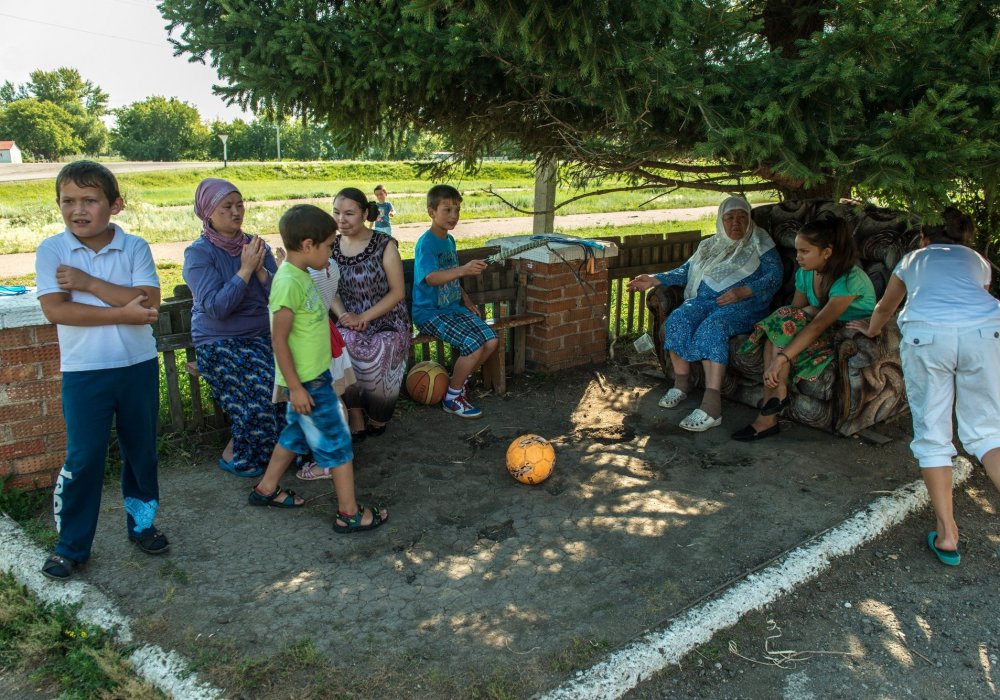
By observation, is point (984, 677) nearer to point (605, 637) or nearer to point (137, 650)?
point (605, 637)

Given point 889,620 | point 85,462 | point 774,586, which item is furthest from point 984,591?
point 85,462

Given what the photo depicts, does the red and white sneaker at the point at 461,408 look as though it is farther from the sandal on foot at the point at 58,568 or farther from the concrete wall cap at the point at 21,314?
the sandal on foot at the point at 58,568

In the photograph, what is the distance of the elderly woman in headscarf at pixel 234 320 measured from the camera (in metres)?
4.34

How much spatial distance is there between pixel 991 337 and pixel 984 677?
1587 millimetres

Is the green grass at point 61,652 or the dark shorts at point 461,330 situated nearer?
the green grass at point 61,652

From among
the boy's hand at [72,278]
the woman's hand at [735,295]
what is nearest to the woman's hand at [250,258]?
the boy's hand at [72,278]

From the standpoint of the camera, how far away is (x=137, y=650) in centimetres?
300

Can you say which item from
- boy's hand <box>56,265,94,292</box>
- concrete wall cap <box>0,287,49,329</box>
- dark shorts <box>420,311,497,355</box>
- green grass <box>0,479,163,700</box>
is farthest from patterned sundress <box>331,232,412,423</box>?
green grass <box>0,479,163,700</box>

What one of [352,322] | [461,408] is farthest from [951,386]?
[352,322]

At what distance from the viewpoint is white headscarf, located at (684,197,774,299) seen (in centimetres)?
584

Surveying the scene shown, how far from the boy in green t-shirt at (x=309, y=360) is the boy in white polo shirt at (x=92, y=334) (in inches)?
23.7

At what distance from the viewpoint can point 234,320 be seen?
4.54m

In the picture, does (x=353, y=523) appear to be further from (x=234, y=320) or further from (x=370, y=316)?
(x=370, y=316)

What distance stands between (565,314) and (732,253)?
152 centimetres
